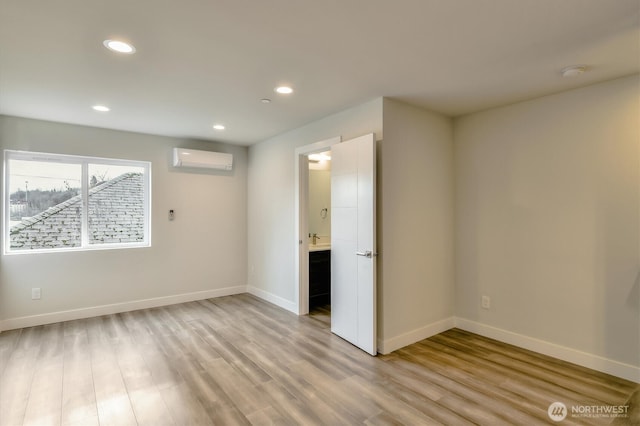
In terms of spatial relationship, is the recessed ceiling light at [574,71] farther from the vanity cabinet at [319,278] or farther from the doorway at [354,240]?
the vanity cabinet at [319,278]

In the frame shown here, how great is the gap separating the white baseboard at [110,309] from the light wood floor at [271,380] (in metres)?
0.18

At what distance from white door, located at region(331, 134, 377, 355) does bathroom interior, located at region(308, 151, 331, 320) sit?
3.70 ft

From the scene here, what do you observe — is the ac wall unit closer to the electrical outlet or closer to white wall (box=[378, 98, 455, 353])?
white wall (box=[378, 98, 455, 353])

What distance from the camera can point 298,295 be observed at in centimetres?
431

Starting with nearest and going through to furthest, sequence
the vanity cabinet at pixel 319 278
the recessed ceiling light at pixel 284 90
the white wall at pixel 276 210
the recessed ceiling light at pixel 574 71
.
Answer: the recessed ceiling light at pixel 574 71
the recessed ceiling light at pixel 284 90
the white wall at pixel 276 210
the vanity cabinet at pixel 319 278

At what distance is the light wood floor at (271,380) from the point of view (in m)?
2.17

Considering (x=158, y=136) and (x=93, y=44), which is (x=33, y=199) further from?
(x=93, y=44)

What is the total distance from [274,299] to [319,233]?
4.29 ft

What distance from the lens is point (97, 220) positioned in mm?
4395

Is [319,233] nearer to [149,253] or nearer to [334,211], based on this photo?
[334,211]

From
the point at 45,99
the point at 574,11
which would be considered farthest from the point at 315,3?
the point at 45,99

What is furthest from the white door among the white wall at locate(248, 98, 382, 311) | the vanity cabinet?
the vanity cabinet

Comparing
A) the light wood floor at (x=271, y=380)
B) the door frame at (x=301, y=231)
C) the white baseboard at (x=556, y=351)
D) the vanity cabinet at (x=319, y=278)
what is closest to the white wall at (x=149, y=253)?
the light wood floor at (x=271, y=380)

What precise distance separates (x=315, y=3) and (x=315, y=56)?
0.60 m
